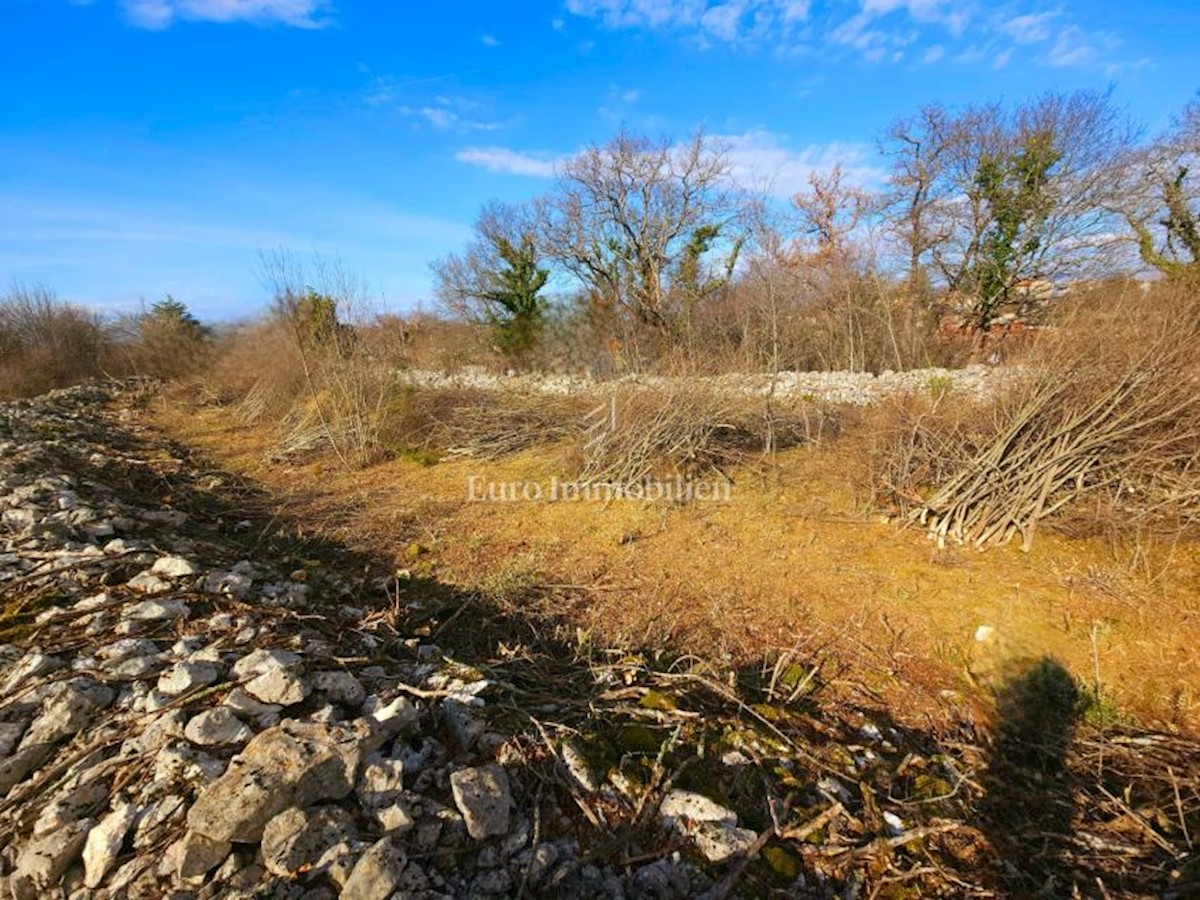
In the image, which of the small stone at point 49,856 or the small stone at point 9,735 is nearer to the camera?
the small stone at point 49,856

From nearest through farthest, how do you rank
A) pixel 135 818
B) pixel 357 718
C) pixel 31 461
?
1. pixel 135 818
2. pixel 357 718
3. pixel 31 461

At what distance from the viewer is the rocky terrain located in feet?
4.66

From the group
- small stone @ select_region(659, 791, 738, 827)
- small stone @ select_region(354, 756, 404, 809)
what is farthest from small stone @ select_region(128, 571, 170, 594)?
small stone @ select_region(659, 791, 738, 827)

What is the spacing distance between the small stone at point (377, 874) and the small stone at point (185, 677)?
43.9 inches

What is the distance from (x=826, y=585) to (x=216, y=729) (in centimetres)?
364

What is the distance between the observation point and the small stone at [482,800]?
1.55m

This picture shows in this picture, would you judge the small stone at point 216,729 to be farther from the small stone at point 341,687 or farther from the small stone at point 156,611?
the small stone at point 156,611

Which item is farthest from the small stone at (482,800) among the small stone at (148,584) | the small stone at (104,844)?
the small stone at (148,584)

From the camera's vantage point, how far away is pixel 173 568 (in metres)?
2.86

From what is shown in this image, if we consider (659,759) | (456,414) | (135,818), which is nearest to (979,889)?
(659,759)

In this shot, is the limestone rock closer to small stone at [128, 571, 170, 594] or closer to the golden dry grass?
small stone at [128, 571, 170, 594]

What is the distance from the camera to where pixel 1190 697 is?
8.98 ft

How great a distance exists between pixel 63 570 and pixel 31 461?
380 cm

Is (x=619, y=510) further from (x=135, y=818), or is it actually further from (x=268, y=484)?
(x=268, y=484)
